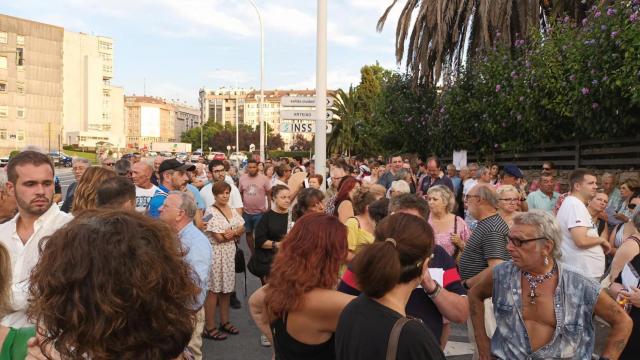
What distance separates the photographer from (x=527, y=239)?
3.32m

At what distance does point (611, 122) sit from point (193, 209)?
769 centimetres

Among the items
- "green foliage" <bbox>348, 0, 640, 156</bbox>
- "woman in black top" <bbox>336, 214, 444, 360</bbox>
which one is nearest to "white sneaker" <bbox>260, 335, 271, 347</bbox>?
"woman in black top" <bbox>336, 214, 444, 360</bbox>

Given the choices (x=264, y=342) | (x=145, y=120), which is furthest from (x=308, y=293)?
(x=145, y=120)

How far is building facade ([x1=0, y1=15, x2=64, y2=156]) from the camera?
307 ft

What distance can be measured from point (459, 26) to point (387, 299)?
1533cm

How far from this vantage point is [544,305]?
328 centimetres

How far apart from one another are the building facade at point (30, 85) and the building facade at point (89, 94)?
175 inches

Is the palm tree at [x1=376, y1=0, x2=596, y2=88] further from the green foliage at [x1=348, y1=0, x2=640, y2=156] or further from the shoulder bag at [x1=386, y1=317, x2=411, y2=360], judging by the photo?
the shoulder bag at [x1=386, y1=317, x2=411, y2=360]

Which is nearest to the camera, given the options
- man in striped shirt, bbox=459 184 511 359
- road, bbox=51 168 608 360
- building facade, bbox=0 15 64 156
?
man in striped shirt, bbox=459 184 511 359

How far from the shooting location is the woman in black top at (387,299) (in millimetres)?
2305

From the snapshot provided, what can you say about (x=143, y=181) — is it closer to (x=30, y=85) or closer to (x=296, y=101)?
(x=296, y=101)

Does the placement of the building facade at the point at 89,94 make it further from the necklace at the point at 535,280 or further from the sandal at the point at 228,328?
the necklace at the point at 535,280

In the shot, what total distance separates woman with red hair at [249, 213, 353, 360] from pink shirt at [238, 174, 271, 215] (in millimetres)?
7778

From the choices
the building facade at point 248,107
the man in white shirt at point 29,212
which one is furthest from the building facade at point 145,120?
the man in white shirt at point 29,212
